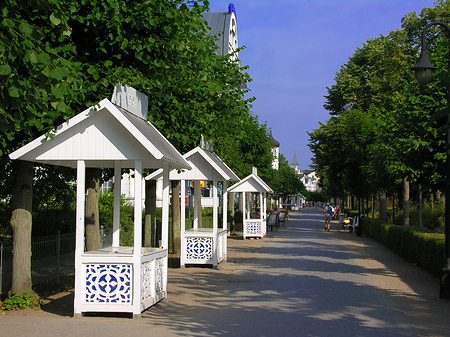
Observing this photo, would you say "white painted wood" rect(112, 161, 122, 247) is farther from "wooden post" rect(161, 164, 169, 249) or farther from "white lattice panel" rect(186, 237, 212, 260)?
"white lattice panel" rect(186, 237, 212, 260)

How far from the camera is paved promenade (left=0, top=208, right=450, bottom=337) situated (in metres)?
9.07

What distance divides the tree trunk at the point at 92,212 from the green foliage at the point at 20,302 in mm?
2891

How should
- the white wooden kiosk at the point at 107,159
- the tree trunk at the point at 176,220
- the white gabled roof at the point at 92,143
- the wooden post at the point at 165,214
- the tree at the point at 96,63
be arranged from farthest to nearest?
1. the tree trunk at the point at 176,220
2. the wooden post at the point at 165,214
3. the white gabled roof at the point at 92,143
4. the white wooden kiosk at the point at 107,159
5. the tree at the point at 96,63

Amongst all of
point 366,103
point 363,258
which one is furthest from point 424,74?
point 366,103

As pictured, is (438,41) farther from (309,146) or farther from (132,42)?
(309,146)

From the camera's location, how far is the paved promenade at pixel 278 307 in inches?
357

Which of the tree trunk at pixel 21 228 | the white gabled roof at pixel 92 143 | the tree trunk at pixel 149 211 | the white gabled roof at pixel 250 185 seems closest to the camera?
the white gabled roof at pixel 92 143

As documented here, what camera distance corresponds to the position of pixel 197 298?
12453 mm

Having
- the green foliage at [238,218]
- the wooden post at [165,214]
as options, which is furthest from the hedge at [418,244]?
the green foliage at [238,218]

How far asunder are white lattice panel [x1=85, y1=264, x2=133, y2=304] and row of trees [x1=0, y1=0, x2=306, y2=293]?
1552 millimetres

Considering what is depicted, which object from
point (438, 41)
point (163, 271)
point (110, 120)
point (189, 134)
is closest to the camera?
point (110, 120)

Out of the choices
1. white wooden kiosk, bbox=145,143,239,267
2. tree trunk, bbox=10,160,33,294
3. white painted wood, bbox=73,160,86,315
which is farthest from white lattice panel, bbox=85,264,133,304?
white wooden kiosk, bbox=145,143,239,267

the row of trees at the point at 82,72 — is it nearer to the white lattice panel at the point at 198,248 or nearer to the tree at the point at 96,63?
the tree at the point at 96,63

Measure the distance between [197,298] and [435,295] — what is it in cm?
484
